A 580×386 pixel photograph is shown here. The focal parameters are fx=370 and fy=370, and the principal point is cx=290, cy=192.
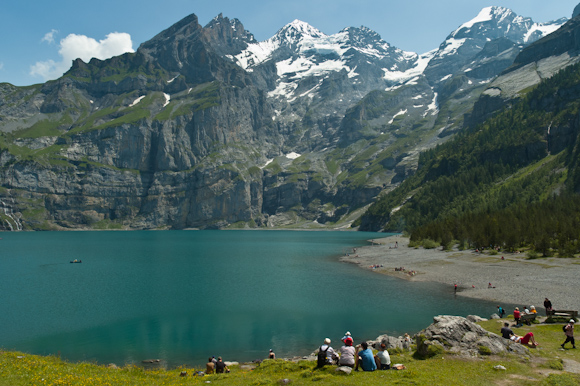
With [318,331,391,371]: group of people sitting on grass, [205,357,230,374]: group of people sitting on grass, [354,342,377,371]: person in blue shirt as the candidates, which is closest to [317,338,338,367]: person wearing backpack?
[318,331,391,371]: group of people sitting on grass

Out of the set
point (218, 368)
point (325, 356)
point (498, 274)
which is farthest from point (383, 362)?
point (498, 274)

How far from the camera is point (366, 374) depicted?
21.6 m

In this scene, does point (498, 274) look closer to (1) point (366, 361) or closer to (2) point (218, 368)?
(1) point (366, 361)

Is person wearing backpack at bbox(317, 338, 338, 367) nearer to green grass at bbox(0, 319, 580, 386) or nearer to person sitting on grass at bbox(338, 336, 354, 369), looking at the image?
green grass at bbox(0, 319, 580, 386)

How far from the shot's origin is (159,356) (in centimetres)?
3897

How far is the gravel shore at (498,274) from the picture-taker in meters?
56.0

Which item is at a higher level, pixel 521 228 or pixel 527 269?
pixel 521 228

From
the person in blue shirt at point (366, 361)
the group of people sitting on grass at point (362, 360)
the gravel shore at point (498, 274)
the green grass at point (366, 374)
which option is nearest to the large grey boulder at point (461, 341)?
the green grass at point (366, 374)

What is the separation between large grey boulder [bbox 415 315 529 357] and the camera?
25.1 meters

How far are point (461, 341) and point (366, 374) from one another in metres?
8.95

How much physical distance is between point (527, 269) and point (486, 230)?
137 ft

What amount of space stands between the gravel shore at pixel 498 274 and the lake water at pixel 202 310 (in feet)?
16.9

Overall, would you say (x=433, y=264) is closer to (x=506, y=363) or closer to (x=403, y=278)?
(x=403, y=278)

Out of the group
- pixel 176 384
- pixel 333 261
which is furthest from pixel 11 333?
pixel 333 261
